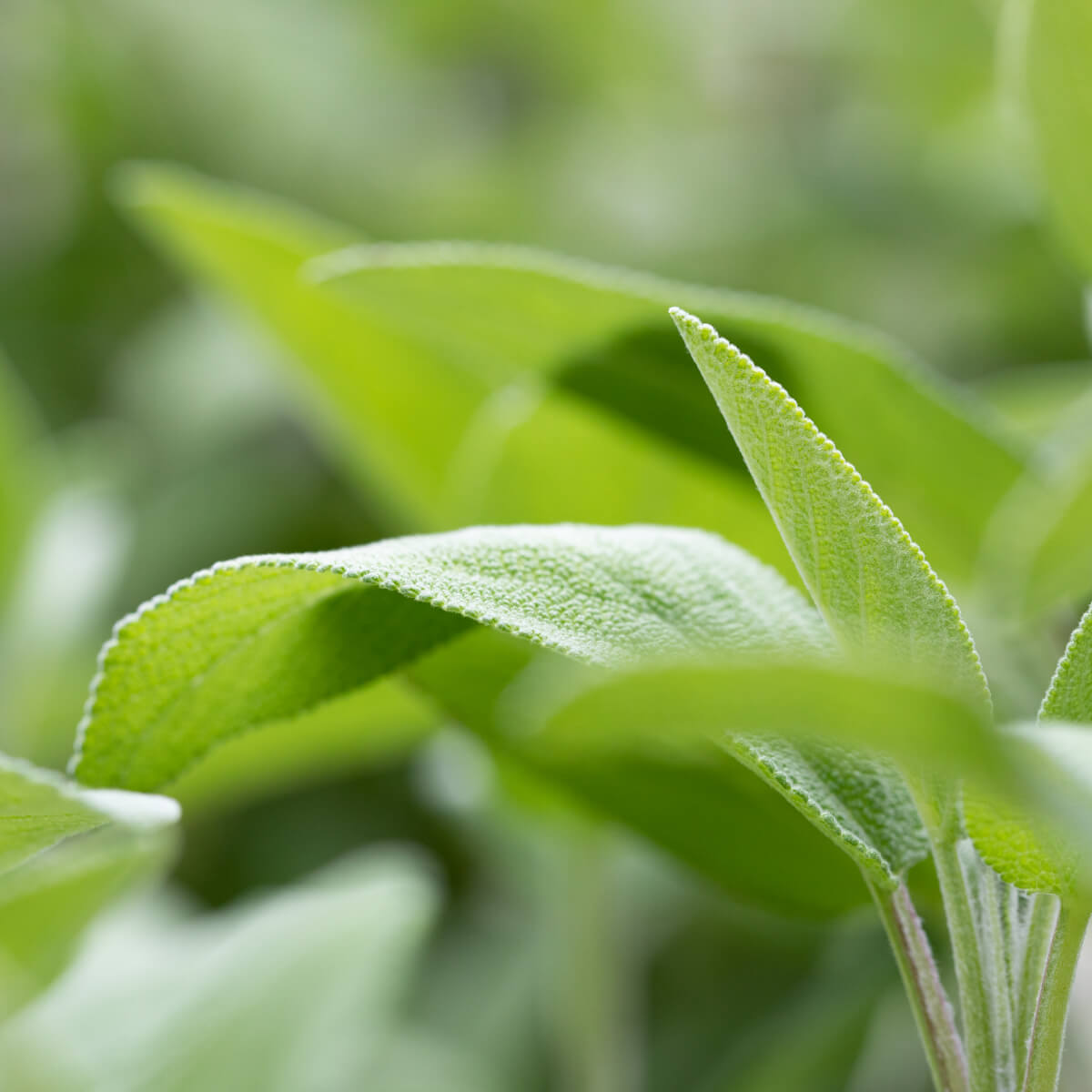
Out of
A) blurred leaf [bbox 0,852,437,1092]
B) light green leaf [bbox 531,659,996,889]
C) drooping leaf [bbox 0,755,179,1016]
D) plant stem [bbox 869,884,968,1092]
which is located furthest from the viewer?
blurred leaf [bbox 0,852,437,1092]

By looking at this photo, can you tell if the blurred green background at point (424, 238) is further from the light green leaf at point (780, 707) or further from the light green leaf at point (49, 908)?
the light green leaf at point (780, 707)

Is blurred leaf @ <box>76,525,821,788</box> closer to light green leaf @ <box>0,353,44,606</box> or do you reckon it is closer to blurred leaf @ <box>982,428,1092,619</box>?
blurred leaf @ <box>982,428,1092,619</box>

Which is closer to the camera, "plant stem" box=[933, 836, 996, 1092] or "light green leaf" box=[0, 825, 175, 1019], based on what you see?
"plant stem" box=[933, 836, 996, 1092]

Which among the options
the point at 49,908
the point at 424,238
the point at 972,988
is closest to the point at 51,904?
the point at 49,908

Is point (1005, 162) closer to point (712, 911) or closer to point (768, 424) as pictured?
point (712, 911)

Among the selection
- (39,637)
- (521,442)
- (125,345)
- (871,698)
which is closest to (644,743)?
(521,442)

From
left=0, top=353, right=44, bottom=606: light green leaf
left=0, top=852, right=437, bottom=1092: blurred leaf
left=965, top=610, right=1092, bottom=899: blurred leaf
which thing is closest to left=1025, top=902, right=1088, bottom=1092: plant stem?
left=965, top=610, right=1092, bottom=899: blurred leaf

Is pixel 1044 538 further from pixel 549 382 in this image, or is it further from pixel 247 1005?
pixel 247 1005

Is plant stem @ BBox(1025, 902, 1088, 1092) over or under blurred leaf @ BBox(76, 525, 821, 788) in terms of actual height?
under
